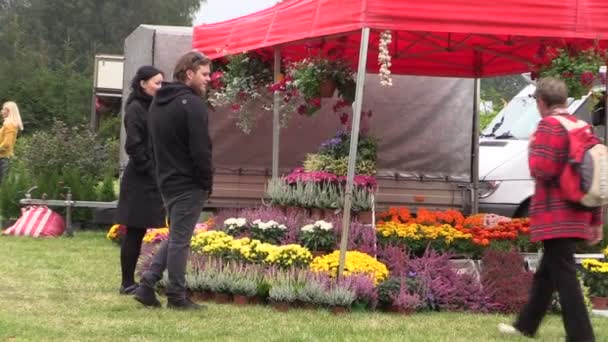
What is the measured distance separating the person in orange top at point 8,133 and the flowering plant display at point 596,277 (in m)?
9.13

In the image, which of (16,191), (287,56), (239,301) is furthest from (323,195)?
(16,191)

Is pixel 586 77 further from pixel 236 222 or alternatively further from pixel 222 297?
pixel 222 297

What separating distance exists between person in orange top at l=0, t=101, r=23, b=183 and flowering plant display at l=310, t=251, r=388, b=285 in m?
7.77

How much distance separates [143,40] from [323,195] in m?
4.56

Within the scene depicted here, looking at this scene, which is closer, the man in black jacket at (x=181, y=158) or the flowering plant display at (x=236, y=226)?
the man in black jacket at (x=181, y=158)

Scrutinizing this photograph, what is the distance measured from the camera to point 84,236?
41.3ft

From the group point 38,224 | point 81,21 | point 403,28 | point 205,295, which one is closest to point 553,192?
point 403,28

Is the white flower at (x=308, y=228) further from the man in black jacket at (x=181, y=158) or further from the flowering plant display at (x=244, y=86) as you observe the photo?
the flowering plant display at (x=244, y=86)

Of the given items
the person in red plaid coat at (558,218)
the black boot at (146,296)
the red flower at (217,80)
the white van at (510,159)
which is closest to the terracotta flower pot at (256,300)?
the black boot at (146,296)

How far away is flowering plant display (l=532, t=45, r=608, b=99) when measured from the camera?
24.3 ft

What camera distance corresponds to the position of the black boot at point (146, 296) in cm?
681

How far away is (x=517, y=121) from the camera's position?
12.6 m

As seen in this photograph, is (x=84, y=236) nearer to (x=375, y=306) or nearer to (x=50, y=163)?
(x=50, y=163)

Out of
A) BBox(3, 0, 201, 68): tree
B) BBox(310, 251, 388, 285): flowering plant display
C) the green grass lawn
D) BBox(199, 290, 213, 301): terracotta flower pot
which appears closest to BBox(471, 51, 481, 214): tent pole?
BBox(310, 251, 388, 285): flowering plant display
